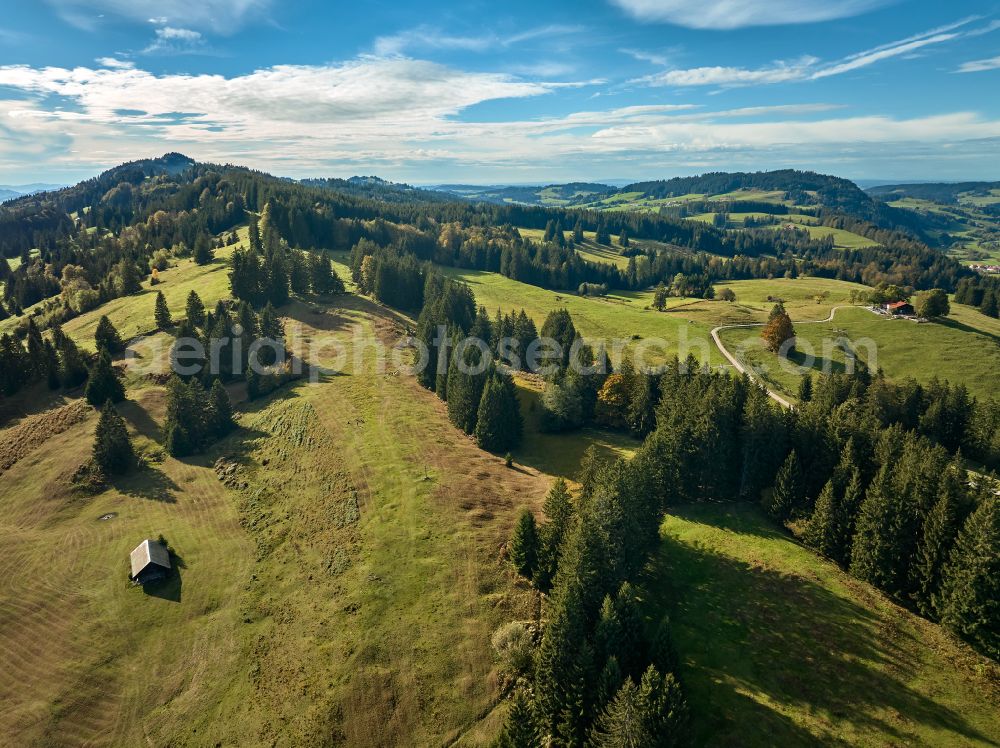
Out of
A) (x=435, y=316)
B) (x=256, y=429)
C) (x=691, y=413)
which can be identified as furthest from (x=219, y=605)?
(x=435, y=316)

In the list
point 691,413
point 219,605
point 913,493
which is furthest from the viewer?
point 691,413

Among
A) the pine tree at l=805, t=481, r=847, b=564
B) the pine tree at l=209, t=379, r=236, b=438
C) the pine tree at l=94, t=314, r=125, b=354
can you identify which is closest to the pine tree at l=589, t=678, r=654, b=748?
the pine tree at l=805, t=481, r=847, b=564

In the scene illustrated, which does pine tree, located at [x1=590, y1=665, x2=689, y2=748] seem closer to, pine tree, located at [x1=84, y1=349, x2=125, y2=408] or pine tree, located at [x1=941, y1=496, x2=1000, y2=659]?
pine tree, located at [x1=941, y1=496, x2=1000, y2=659]

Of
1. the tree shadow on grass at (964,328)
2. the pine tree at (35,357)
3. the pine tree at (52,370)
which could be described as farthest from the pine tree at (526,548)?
the tree shadow on grass at (964,328)

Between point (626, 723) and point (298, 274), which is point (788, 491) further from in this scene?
point (298, 274)

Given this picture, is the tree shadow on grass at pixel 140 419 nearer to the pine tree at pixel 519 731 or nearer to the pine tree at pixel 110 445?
the pine tree at pixel 110 445

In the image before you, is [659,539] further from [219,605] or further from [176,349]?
[176,349]
